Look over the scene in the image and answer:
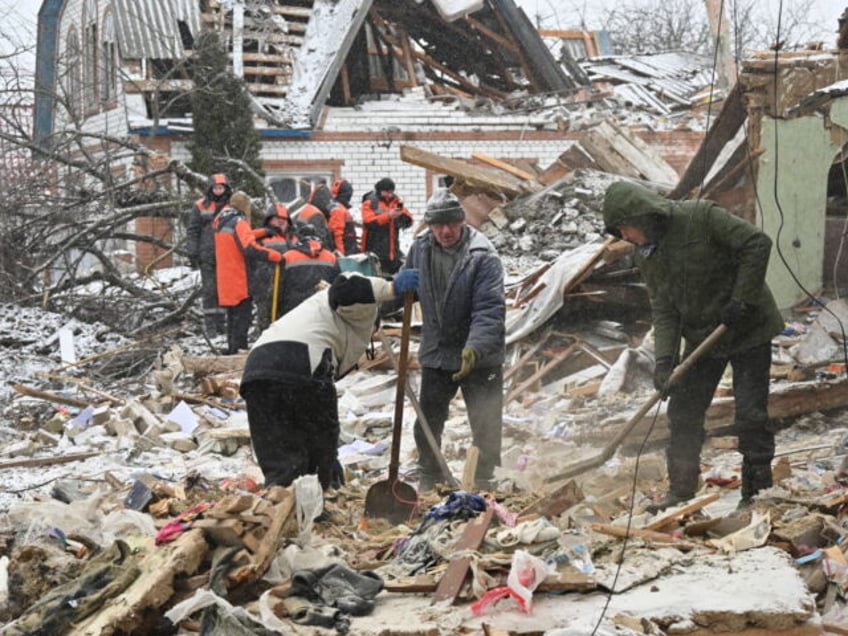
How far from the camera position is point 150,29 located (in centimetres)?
2152

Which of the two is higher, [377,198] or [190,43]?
[190,43]

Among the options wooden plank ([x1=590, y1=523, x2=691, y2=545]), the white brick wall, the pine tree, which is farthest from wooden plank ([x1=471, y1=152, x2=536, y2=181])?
wooden plank ([x1=590, y1=523, x2=691, y2=545])

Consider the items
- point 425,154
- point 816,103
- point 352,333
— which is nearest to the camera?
point 352,333

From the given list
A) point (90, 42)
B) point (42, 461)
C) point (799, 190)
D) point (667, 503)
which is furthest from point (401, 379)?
point (90, 42)

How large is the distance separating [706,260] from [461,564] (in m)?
2.10

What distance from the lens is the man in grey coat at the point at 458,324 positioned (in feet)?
21.9

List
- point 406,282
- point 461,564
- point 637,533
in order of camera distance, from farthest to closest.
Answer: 1. point 406,282
2. point 637,533
3. point 461,564

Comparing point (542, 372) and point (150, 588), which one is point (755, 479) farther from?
point (542, 372)

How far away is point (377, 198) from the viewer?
45.6ft

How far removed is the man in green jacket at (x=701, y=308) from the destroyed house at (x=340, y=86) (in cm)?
1578

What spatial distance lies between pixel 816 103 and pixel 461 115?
1277 cm

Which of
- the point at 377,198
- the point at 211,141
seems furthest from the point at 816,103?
the point at 211,141

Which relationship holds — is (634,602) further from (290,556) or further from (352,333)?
(352,333)

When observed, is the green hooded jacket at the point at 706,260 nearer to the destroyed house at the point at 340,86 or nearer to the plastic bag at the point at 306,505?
the plastic bag at the point at 306,505
